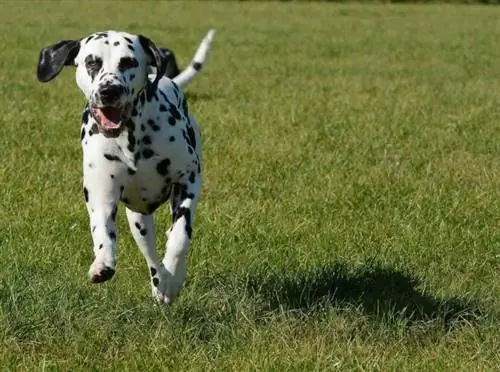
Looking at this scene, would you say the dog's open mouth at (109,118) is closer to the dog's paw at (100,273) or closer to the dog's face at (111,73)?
the dog's face at (111,73)

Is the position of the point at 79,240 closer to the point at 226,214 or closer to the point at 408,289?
the point at 226,214

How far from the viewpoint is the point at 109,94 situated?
5363 millimetres

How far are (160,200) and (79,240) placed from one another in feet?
5.05

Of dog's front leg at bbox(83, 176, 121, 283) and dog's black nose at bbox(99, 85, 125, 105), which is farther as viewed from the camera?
dog's front leg at bbox(83, 176, 121, 283)

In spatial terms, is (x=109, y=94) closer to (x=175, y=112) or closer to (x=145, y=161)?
(x=145, y=161)

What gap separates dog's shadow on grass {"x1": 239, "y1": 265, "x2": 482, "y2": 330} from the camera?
5.93 metres

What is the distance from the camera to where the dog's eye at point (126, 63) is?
5.59m

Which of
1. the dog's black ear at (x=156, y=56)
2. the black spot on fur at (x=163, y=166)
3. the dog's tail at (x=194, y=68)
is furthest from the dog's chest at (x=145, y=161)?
the dog's tail at (x=194, y=68)

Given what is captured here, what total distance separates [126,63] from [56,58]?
0.48m

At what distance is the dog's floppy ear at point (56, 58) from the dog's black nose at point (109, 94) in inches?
21.7

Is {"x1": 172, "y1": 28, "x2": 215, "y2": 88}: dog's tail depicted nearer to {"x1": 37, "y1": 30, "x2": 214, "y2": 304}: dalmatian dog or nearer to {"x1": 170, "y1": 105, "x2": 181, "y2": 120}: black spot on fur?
{"x1": 170, "y1": 105, "x2": 181, "y2": 120}: black spot on fur

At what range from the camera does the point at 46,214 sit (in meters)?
8.14

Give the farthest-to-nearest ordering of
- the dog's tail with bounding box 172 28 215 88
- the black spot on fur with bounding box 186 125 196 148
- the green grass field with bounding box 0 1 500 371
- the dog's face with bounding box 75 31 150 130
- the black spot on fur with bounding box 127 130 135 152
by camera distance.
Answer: the dog's tail with bounding box 172 28 215 88 < the black spot on fur with bounding box 186 125 196 148 < the black spot on fur with bounding box 127 130 135 152 < the dog's face with bounding box 75 31 150 130 < the green grass field with bounding box 0 1 500 371

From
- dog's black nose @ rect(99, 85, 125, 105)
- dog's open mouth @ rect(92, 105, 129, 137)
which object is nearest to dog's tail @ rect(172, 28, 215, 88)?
dog's open mouth @ rect(92, 105, 129, 137)
